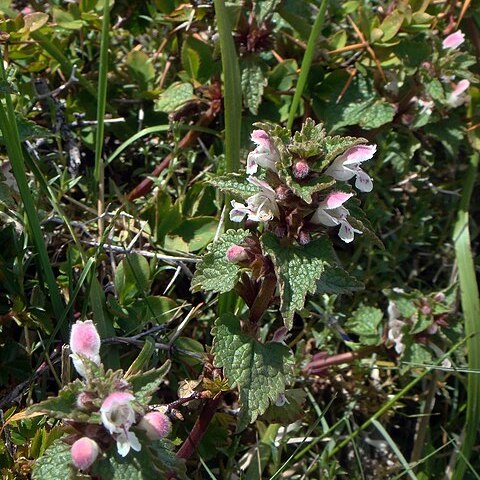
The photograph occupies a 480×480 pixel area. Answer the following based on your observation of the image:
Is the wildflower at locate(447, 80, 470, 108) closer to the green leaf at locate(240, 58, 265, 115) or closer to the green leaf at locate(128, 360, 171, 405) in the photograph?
the green leaf at locate(240, 58, 265, 115)

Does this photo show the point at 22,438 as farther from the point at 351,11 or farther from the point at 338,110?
the point at 351,11

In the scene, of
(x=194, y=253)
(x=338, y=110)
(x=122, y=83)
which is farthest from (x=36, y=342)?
(x=338, y=110)

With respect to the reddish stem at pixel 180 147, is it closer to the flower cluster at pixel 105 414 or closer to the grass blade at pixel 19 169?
the grass blade at pixel 19 169

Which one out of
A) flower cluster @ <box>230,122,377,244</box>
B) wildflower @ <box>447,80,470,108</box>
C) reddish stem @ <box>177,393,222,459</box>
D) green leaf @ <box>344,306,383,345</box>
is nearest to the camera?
flower cluster @ <box>230,122,377,244</box>

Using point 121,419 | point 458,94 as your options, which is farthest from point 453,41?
point 121,419

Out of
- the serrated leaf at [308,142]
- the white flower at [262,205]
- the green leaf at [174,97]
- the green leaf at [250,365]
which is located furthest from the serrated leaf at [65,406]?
the green leaf at [174,97]

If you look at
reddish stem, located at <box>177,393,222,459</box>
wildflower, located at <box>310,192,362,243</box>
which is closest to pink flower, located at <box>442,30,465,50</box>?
wildflower, located at <box>310,192,362,243</box>
